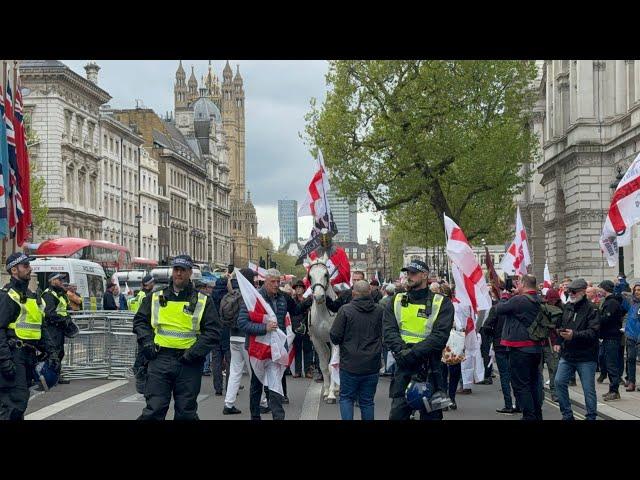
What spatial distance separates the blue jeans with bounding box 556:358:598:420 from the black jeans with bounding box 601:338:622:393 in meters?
3.85

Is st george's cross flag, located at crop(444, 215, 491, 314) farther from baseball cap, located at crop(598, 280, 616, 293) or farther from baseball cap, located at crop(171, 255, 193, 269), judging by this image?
baseball cap, located at crop(171, 255, 193, 269)

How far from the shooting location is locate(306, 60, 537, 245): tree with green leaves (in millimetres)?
45812

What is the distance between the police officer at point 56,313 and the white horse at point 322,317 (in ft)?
11.9

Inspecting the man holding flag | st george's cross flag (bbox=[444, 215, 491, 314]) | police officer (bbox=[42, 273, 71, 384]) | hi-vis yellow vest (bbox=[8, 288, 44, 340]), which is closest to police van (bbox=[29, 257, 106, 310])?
police officer (bbox=[42, 273, 71, 384])

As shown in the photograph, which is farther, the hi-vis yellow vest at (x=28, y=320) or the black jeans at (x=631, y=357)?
the black jeans at (x=631, y=357)

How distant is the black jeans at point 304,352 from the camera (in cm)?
2228

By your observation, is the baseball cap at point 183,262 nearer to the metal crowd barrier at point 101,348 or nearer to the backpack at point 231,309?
the backpack at point 231,309

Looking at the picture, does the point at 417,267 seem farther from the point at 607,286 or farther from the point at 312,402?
the point at 607,286

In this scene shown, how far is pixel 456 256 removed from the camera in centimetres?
1529

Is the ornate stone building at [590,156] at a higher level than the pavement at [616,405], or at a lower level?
higher

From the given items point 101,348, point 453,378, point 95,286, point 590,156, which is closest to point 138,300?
point 101,348

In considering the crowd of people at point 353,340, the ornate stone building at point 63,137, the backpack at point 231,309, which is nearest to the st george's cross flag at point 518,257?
the crowd of people at point 353,340
